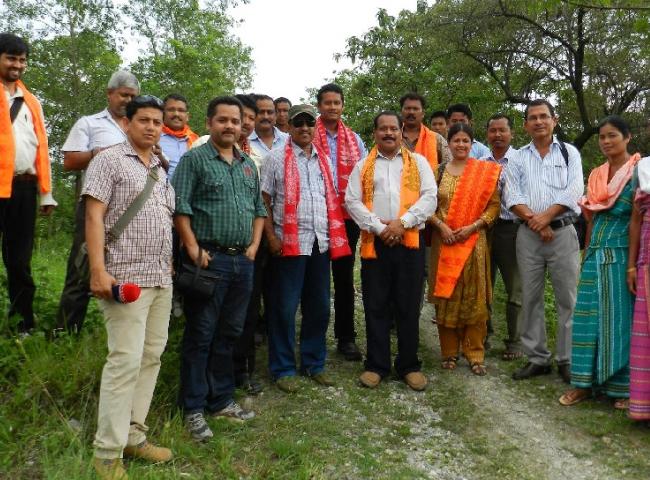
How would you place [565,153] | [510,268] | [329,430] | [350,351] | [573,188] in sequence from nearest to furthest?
[329,430] → [573,188] → [565,153] → [350,351] → [510,268]

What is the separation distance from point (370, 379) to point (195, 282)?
5.85ft

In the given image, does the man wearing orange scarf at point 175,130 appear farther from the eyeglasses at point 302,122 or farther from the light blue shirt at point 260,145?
the eyeglasses at point 302,122

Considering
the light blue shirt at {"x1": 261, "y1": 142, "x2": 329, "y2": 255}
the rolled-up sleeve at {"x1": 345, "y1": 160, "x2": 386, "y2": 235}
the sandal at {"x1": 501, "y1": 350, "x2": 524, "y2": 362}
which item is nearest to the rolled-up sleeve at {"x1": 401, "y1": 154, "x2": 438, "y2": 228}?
the rolled-up sleeve at {"x1": 345, "y1": 160, "x2": 386, "y2": 235}

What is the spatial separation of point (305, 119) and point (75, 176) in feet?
31.8

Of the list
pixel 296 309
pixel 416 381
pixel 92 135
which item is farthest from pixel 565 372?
pixel 92 135

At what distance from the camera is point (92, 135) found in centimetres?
393

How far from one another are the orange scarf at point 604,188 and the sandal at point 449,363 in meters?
1.61

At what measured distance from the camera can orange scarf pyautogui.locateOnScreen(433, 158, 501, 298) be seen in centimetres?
468

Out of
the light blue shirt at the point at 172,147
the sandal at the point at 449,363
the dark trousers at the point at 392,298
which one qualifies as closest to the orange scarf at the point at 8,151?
the light blue shirt at the point at 172,147

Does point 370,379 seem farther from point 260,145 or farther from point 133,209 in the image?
point 133,209

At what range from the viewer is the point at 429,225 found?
16.1ft

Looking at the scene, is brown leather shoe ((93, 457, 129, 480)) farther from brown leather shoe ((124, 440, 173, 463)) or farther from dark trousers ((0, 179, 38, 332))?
dark trousers ((0, 179, 38, 332))

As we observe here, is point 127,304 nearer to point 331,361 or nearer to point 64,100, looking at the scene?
point 331,361

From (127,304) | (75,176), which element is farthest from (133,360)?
(75,176)
